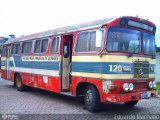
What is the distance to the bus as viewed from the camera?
29.6ft

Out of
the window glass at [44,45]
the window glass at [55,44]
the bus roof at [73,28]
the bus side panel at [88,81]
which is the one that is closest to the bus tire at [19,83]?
the bus roof at [73,28]

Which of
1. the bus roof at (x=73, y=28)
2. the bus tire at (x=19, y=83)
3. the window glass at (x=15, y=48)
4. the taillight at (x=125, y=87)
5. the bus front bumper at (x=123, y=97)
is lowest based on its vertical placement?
the bus tire at (x=19, y=83)

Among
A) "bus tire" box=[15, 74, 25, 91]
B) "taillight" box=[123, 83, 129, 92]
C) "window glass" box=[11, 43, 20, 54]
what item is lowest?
"bus tire" box=[15, 74, 25, 91]

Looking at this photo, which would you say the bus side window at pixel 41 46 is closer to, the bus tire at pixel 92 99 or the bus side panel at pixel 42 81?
the bus side panel at pixel 42 81

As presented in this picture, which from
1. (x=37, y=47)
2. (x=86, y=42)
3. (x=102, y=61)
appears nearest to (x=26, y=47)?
(x=37, y=47)

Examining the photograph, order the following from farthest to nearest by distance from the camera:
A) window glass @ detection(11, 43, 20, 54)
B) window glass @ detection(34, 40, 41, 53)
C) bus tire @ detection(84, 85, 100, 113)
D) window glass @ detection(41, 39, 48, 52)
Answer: window glass @ detection(11, 43, 20, 54), window glass @ detection(34, 40, 41, 53), window glass @ detection(41, 39, 48, 52), bus tire @ detection(84, 85, 100, 113)

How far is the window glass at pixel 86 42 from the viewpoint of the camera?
968cm

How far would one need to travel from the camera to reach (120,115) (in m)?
9.49

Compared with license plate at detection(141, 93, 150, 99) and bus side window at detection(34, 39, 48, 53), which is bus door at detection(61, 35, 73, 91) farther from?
license plate at detection(141, 93, 150, 99)

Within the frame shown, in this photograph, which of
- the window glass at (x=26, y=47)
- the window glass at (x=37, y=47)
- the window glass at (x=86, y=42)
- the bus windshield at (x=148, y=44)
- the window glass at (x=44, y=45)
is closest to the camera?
the window glass at (x=86, y=42)

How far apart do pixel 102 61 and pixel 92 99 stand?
1371 mm

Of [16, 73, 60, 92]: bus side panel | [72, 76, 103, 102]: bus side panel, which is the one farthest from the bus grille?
[16, 73, 60, 92]: bus side panel

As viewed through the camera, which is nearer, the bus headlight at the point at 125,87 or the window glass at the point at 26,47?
the bus headlight at the point at 125,87

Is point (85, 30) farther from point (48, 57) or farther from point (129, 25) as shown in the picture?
point (48, 57)
